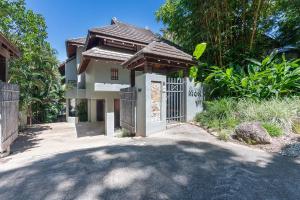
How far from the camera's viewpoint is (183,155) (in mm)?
4727

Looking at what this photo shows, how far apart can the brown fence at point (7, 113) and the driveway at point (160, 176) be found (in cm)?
216

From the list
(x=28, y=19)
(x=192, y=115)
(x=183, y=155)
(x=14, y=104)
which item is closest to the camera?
(x=183, y=155)

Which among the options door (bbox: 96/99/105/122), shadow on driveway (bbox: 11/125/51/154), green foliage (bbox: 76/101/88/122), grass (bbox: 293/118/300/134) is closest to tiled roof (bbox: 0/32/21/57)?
shadow on driveway (bbox: 11/125/51/154)

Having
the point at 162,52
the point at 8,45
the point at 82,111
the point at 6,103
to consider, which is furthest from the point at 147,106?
the point at 82,111

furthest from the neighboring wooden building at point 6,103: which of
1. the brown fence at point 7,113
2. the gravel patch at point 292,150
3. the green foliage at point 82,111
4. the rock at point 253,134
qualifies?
the green foliage at point 82,111

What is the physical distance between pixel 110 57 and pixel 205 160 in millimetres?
9321

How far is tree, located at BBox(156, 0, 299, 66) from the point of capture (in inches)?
380

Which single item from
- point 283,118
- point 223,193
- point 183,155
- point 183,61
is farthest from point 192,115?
point 223,193

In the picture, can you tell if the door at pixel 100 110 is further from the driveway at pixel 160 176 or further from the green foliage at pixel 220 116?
the driveway at pixel 160 176

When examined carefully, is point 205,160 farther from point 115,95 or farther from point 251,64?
Result: point 115,95

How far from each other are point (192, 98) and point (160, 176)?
565 cm

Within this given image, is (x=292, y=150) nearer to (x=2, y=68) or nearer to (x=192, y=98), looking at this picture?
(x=192, y=98)

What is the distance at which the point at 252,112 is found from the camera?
672cm

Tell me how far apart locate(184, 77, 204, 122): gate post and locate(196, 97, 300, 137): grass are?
2.37 ft
